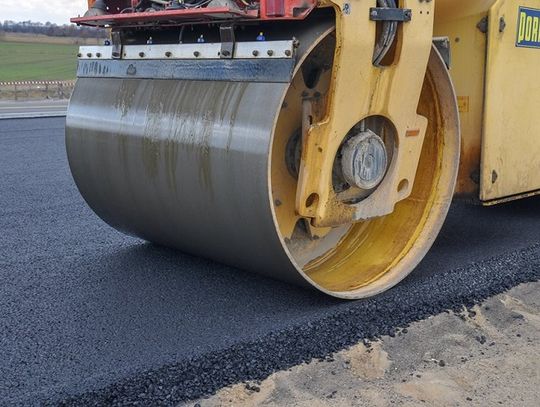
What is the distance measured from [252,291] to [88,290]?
2.32 ft

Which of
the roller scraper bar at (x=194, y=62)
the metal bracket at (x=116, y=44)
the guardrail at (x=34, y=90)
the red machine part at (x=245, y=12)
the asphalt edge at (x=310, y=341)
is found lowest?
the guardrail at (x=34, y=90)

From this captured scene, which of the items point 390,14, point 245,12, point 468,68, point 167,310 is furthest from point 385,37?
point 167,310

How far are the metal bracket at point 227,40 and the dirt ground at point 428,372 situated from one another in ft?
3.84

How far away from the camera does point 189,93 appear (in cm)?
279

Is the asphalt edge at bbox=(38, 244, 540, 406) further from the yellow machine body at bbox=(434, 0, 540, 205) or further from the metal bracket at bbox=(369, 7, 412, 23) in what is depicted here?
the metal bracket at bbox=(369, 7, 412, 23)

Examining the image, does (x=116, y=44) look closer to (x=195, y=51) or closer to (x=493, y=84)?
(x=195, y=51)

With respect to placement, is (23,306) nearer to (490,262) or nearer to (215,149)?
(215,149)

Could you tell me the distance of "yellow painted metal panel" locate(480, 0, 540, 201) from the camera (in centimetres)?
337

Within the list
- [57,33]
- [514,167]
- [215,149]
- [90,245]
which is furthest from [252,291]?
[57,33]

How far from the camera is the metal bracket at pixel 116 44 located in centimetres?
314

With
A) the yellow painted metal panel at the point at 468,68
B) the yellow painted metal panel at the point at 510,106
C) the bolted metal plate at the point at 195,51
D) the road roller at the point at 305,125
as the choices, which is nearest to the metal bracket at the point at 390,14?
the road roller at the point at 305,125

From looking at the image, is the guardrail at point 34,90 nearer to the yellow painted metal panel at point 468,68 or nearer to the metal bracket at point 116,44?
the metal bracket at point 116,44

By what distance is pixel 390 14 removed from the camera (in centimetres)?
264

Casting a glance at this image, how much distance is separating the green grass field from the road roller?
22.0m
